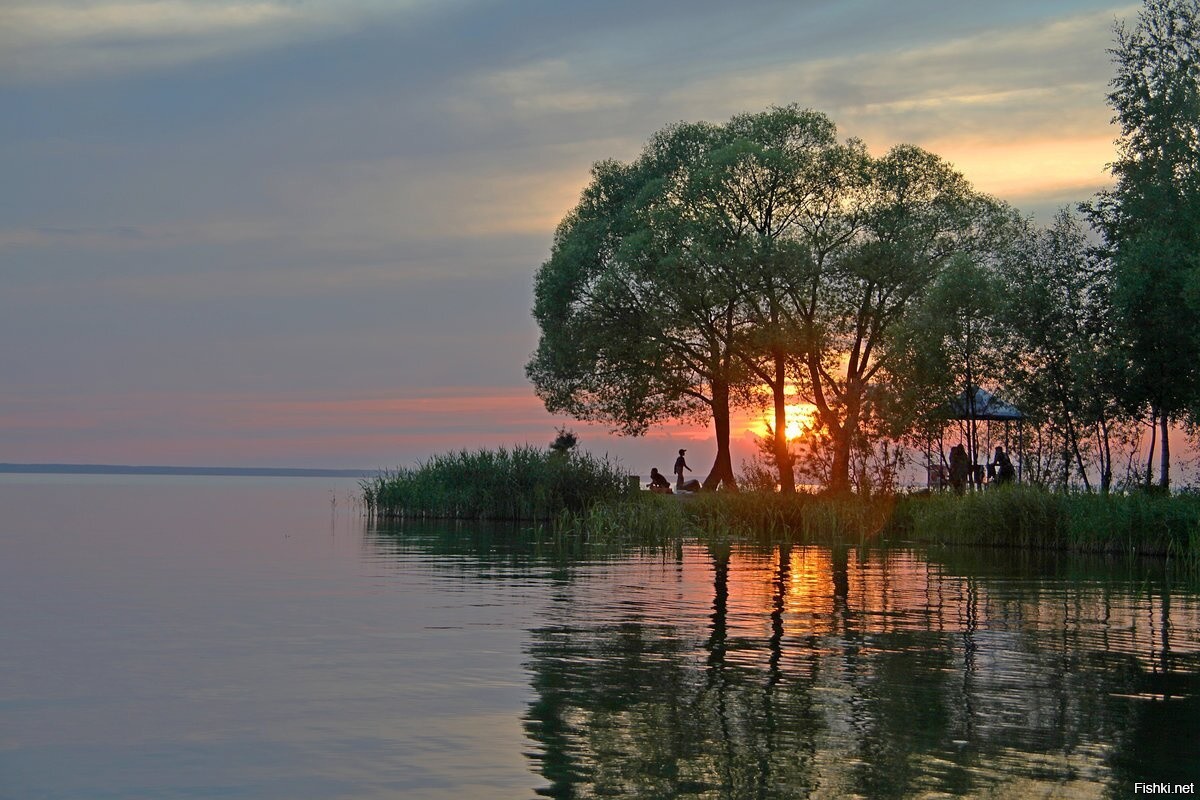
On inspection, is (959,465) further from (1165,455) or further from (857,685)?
(857,685)

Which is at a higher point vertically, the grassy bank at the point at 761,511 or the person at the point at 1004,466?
the person at the point at 1004,466

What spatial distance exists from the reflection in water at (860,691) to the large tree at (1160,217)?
16090mm

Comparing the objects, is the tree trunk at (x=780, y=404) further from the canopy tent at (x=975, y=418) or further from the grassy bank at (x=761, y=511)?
the grassy bank at (x=761, y=511)

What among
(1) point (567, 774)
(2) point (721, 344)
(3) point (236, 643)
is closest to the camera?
(1) point (567, 774)

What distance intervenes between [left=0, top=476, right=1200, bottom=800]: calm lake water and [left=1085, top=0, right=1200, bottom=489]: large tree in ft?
44.3

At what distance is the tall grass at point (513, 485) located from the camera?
1710 inches

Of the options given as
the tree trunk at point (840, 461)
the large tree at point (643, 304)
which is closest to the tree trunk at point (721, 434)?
the large tree at point (643, 304)

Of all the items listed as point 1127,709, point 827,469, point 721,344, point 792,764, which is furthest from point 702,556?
point 721,344

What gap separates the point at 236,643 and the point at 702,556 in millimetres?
16401

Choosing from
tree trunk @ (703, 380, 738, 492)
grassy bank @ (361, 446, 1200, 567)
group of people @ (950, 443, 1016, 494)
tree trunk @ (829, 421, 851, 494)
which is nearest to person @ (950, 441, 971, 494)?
group of people @ (950, 443, 1016, 494)

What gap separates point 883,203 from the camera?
2112 inches

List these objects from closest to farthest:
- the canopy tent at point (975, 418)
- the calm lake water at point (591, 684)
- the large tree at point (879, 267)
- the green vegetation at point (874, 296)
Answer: the calm lake water at point (591, 684) → the green vegetation at point (874, 296) → the canopy tent at point (975, 418) → the large tree at point (879, 267)

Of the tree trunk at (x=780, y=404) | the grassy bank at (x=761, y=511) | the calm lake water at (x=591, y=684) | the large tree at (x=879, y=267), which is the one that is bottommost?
the calm lake water at (x=591, y=684)

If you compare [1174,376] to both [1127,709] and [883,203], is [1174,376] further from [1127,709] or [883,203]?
[1127,709]
